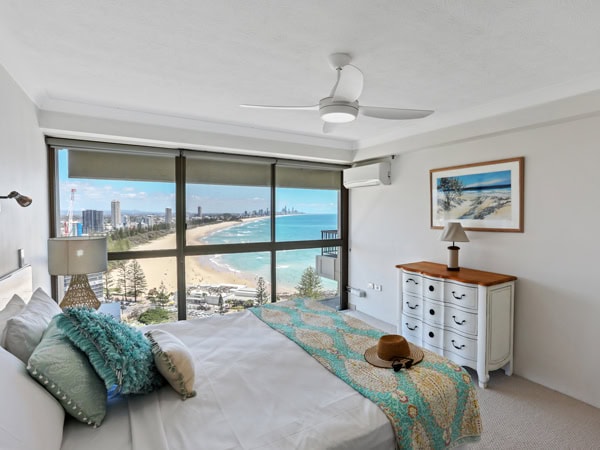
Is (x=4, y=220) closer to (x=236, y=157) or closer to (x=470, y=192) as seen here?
(x=236, y=157)

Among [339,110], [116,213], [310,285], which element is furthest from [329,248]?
[339,110]

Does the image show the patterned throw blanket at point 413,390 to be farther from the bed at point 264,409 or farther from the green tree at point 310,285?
the green tree at point 310,285

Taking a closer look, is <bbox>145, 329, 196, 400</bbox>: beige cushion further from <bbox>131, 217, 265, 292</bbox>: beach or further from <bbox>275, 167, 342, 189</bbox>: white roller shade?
Result: <bbox>275, 167, 342, 189</bbox>: white roller shade

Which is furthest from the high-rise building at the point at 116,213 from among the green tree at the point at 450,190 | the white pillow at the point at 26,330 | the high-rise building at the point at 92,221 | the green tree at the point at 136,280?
the green tree at the point at 450,190

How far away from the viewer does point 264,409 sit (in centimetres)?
137

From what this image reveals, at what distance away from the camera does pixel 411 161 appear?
386cm

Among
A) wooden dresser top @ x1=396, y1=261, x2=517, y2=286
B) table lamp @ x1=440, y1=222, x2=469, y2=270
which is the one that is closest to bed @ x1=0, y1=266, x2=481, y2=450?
wooden dresser top @ x1=396, y1=261, x2=517, y2=286

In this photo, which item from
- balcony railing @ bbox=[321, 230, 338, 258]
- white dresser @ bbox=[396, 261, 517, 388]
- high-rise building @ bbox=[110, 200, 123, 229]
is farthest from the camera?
balcony railing @ bbox=[321, 230, 338, 258]

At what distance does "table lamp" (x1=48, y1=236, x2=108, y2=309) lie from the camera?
2.51 metres

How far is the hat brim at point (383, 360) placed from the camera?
5.58 ft

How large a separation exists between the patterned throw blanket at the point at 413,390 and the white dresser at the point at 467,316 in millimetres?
1155

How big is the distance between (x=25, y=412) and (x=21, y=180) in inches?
77.6

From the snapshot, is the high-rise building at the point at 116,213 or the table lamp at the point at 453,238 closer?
the table lamp at the point at 453,238

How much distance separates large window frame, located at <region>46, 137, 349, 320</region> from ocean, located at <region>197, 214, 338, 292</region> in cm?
7
